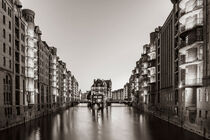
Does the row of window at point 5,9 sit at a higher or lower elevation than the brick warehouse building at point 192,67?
higher

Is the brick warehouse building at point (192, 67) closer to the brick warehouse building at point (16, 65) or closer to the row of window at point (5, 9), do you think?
the brick warehouse building at point (16, 65)

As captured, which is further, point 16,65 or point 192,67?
point 16,65

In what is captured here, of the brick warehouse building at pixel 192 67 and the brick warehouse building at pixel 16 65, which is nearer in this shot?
the brick warehouse building at pixel 192 67

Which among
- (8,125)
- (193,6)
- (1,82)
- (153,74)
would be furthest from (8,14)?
(153,74)

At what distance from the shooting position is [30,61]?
226 ft

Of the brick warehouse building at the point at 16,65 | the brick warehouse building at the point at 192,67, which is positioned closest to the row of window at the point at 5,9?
the brick warehouse building at the point at 16,65

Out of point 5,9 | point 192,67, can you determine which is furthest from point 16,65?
point 192,67

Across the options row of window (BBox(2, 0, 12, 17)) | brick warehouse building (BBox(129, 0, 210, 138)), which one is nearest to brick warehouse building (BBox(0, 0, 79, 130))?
row of window (BBox(2, 0, 12, 17))

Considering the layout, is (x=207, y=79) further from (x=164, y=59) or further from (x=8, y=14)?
(x=8, y=14)

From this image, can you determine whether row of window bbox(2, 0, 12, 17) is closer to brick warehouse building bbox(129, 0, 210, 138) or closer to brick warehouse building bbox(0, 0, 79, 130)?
brick warehouse building bbox(0, 0, 79, 130)

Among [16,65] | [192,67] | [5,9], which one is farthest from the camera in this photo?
[16,65]

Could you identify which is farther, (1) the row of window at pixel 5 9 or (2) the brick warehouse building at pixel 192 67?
(1) the row of window at pixel 5 9

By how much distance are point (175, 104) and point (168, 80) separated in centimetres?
1124

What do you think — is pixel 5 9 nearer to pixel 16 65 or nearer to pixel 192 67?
pixel 16 65
